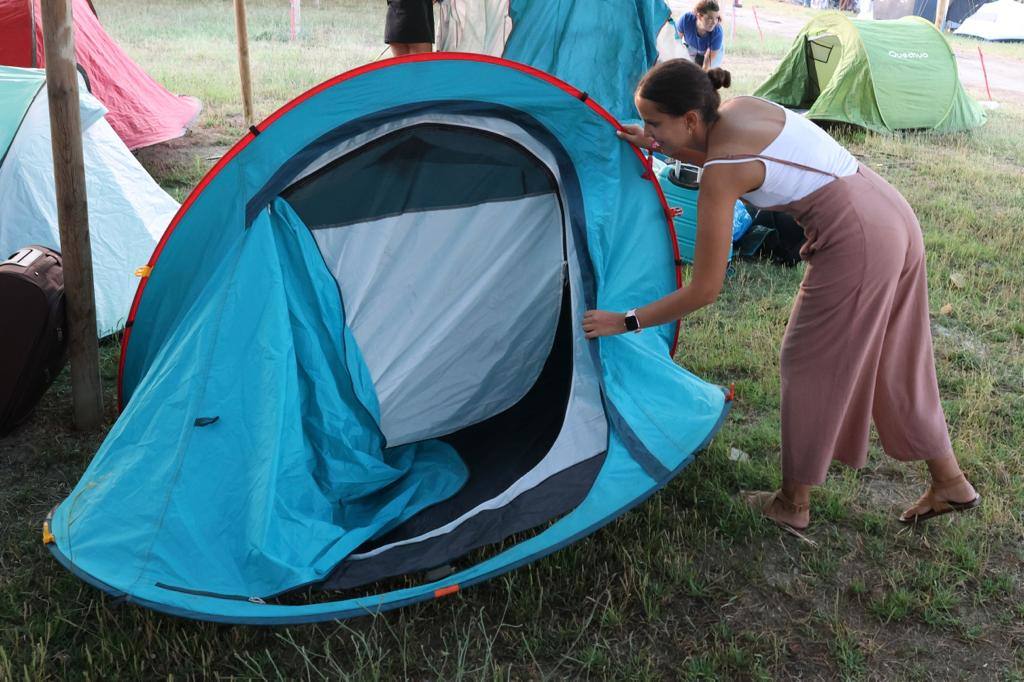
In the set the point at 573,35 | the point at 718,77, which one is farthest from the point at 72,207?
the point at 573,35

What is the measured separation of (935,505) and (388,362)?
176cm

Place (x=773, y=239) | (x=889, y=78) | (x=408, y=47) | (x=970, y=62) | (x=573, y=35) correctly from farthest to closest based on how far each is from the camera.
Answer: (x=970, y=62) < (x=889, y=78) < (x=573, y=35) < (x=408, y=47) < (x=773, y=239)

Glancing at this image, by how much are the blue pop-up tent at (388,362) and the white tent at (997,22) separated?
18.5m

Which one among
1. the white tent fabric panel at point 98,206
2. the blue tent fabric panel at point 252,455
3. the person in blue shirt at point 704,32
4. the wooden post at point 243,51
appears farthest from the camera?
the person in blue shirt at point 704,32

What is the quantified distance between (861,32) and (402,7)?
4208 mm

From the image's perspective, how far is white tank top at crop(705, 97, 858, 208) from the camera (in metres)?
2.30

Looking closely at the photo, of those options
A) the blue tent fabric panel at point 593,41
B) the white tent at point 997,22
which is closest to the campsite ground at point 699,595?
the blue tent fabric panel at point 593,41

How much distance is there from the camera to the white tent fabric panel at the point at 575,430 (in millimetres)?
2516

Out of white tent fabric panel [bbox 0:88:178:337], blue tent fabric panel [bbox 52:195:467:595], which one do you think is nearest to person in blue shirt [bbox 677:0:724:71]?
white tent fabric panel [bbox 0:88:178:337]

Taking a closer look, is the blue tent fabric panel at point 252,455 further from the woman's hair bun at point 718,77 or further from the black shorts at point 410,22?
the black shorts at point 410,22

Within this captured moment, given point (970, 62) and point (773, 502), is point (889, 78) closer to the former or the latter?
point (773, 502)

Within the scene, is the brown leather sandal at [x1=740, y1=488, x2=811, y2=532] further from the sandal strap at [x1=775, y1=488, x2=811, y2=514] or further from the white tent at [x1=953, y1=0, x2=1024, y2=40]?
the white tent at [x1=953, y1=0, x2=1024, y2=40]

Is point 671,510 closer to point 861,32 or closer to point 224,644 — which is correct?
point 224,644

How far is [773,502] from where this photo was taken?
9.03 ft
